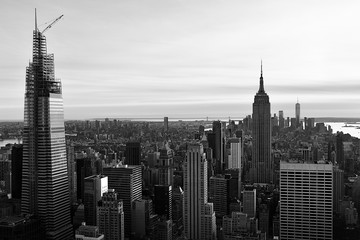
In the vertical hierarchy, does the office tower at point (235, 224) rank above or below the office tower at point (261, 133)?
below

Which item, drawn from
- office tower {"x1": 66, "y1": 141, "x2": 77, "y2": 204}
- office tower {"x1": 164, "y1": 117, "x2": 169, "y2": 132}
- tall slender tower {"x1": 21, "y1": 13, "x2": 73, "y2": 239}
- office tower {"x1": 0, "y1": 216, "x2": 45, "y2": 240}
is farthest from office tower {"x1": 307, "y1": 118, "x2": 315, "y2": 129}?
office tower {"x1": 0, "y1": 216, "x2": 45, "y2": 240}

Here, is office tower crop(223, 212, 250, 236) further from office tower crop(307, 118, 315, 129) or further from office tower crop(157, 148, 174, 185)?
office tower crop(307, 118, 315, 129)

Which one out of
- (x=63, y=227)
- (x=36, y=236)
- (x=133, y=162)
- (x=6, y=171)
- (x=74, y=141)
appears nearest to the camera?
(x=36, y=236)

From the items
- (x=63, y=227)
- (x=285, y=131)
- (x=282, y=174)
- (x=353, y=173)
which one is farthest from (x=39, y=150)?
(x=285, y=131)

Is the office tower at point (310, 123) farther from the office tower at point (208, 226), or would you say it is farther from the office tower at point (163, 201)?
the office tower at point (208, 226)

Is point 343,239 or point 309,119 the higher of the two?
point 309,119

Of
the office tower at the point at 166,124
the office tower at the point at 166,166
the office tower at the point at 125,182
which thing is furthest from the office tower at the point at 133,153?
the office tower at the point at 125,182

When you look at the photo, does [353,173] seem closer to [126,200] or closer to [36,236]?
[126,200]
